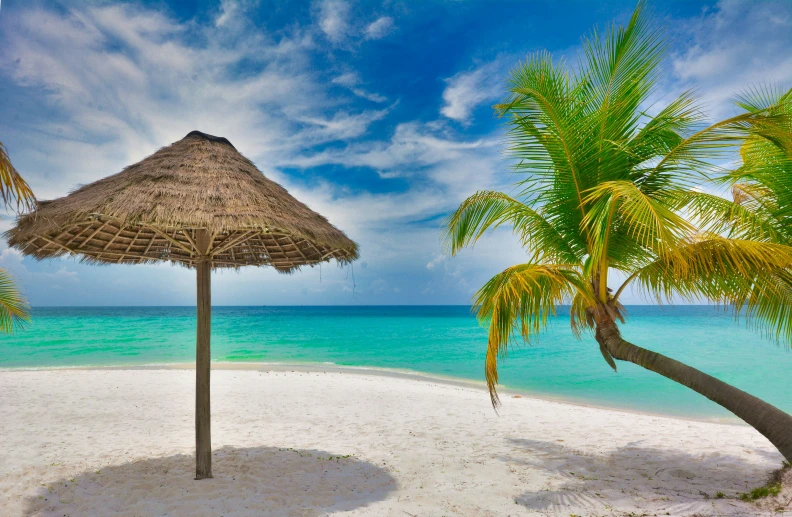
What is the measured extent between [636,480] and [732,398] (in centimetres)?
120

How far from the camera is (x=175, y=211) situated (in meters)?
3.57

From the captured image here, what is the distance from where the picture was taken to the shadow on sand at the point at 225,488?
11.2ft

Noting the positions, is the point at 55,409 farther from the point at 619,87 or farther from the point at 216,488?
the point at 619,87

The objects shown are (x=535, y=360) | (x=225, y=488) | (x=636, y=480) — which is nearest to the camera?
(x=225, y=488)

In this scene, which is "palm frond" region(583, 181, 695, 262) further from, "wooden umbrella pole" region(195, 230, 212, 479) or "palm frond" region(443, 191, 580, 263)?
"wooden umbrella pole" region(195, 230, 212, 479)

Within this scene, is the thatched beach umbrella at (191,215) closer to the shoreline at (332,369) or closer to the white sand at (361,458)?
the white sand at (361,458)

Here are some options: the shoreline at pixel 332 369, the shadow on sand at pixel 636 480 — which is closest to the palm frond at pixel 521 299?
the shadow on sand at pixel 636 480

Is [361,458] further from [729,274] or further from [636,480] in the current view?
[729,274]

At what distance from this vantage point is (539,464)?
471cm

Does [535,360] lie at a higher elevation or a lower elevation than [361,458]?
lower

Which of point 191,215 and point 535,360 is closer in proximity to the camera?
point 191,215

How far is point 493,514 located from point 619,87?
153 inches

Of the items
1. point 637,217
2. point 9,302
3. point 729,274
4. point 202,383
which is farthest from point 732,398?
point 9,302

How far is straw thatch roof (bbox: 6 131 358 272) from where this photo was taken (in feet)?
11.6
